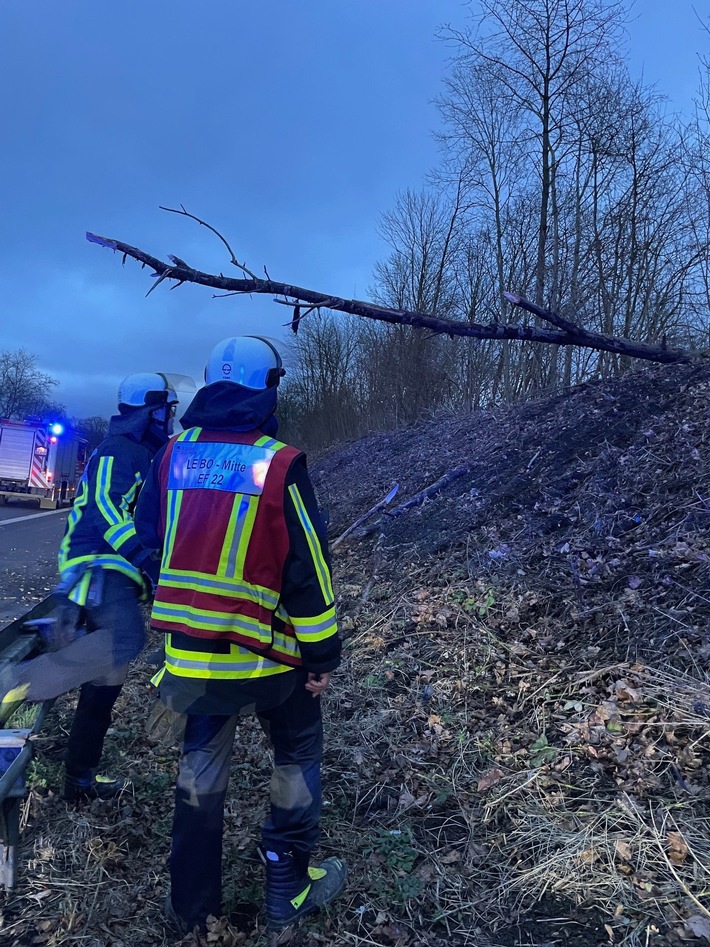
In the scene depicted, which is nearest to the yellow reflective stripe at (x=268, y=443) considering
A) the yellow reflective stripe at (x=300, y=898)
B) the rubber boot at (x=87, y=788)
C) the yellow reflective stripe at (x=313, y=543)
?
the yellow reflective stripe at (x=313, y=543)

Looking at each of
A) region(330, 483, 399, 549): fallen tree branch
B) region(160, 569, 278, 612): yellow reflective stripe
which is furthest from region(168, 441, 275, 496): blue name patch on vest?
region(330, 483, 399, 549): fallen tree branch

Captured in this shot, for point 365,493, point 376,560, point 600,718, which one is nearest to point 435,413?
point 365,493

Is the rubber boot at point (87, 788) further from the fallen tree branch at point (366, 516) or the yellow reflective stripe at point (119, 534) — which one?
the fallen tree branch at point (366, 516)

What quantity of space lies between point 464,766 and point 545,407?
673 cm

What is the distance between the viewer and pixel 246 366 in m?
2.43

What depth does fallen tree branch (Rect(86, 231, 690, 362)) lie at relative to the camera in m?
5.16

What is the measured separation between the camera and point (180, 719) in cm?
237

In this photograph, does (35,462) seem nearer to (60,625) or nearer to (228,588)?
(60,625)

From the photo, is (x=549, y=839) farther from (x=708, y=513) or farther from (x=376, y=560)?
(x=376, y=560)

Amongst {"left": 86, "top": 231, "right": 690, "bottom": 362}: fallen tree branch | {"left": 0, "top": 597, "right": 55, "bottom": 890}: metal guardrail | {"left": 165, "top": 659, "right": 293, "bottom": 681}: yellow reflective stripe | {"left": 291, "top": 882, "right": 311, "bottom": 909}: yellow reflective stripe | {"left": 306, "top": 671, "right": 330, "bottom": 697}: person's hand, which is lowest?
{"left": 291, "top": 882, "right": 311, "bottom": 909}: yellow reflective stripe

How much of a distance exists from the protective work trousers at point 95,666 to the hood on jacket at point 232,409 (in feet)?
4.77

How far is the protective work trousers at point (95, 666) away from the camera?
3250 millimetres

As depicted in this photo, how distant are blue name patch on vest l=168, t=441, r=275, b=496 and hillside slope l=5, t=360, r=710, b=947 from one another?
5.61 ft

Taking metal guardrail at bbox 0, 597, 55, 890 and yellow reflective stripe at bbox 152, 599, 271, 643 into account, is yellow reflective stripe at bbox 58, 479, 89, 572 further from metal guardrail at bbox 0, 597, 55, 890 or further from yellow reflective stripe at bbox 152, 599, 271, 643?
yellow reflective stripe at bbox 152, 599, 271, 643
